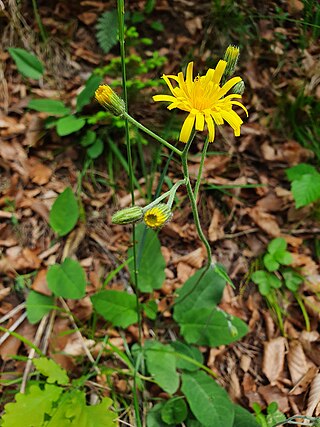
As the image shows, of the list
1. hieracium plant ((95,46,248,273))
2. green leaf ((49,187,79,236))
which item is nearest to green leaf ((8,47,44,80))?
green leaf ((49,187,79,236))

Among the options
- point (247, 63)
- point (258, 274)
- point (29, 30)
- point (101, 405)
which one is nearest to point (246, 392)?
point (258, 274)

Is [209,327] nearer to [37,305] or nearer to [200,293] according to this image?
[200,293]

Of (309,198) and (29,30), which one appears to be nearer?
(309,198)

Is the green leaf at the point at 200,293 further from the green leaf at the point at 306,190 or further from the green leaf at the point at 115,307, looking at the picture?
the green leaf at the point at 306,190

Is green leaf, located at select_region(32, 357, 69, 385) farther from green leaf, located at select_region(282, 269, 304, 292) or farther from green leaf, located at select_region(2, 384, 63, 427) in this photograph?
green leaf, located at select_region(282, 269, 304, 292)

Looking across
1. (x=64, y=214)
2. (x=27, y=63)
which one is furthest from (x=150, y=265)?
(x=27, y=63)

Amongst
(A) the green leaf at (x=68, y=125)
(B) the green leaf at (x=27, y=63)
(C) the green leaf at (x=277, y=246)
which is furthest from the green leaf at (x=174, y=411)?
(B) the green leaf at (x=27, y=63)

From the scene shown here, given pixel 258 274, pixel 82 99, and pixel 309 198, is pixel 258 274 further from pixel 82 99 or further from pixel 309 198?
pixel 82 99
